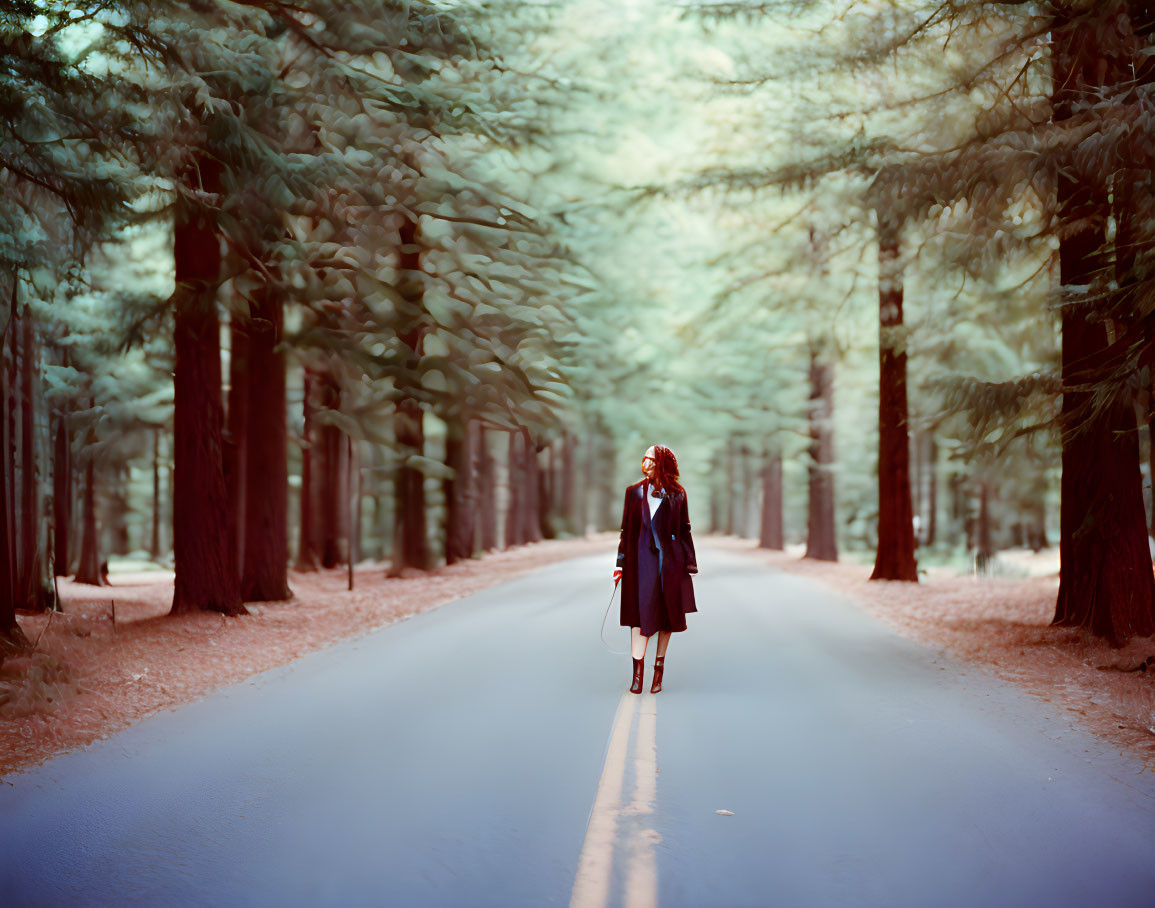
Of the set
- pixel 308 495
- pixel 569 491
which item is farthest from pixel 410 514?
pixel 569 491

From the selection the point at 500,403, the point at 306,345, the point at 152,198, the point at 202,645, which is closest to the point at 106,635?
the point at 202,645

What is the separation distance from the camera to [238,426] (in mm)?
19203

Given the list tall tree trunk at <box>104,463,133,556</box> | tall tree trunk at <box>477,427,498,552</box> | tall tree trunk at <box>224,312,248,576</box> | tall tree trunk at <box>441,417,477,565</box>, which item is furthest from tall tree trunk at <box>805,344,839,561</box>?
tall tree trunk at <box>104,463,133,556</box>

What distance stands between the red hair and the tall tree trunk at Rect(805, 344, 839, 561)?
2083cm

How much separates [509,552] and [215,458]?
1003 inches

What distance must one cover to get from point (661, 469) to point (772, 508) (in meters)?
30.4

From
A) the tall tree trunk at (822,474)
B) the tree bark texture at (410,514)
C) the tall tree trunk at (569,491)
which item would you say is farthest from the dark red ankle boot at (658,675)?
the tall tree trunk at (569,491)

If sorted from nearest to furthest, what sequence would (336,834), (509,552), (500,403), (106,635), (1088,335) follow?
(336,834), (1088,335), (106,635), (500,403), (509,552)

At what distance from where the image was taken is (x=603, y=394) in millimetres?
40406

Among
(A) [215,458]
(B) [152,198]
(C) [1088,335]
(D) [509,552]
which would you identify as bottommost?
(D) [509,552]

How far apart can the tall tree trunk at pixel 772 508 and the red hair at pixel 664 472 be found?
2928 cm

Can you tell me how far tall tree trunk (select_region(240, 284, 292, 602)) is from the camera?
59.9 ft

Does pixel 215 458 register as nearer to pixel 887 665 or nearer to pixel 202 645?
pixel 202 645

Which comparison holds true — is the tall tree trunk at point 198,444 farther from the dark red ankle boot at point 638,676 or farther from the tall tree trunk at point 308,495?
the tall tree trunk at point 308,495
